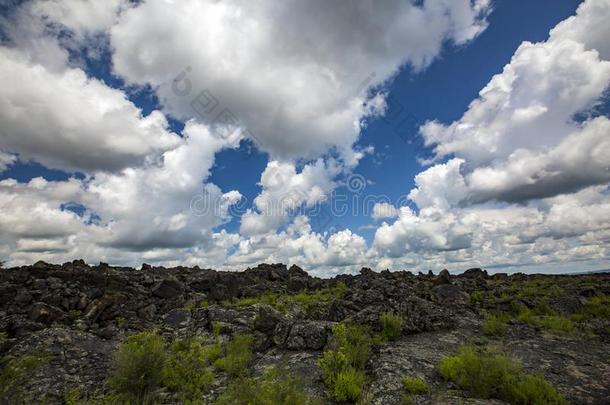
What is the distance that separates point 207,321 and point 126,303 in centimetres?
716

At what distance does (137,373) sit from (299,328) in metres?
7.55

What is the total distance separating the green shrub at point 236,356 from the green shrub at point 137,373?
274 centimetres

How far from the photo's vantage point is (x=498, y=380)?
1127 cm

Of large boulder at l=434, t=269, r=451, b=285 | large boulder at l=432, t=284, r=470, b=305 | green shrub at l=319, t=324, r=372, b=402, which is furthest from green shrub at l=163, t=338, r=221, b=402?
large boulder at l=434, t=269, r=451, b=285

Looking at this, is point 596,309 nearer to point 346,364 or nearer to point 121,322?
point 346,364

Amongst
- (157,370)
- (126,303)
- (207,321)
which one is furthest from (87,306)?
(157,370)

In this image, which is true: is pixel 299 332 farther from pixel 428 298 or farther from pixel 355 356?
pixel 428 298

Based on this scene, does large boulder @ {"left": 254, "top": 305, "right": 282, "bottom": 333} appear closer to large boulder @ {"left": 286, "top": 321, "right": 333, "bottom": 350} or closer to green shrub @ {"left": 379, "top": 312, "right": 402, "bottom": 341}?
large boulder @ {"left": 286, "top": 321, "right": 333, "bottom": 350}

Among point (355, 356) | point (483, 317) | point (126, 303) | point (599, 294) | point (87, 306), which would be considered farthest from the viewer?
point (599, 294)

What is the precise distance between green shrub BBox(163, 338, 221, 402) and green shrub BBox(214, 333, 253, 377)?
1.59 feet

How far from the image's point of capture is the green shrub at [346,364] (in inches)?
454

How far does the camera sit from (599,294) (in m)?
27.0

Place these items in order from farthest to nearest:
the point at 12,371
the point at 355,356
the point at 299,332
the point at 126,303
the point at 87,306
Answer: the point at 126,303 → the point at 87,306 → the point at 299,332 → the point at 355,356 → the point at 12,371

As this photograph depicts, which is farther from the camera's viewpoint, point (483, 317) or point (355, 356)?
point (483, 317)
